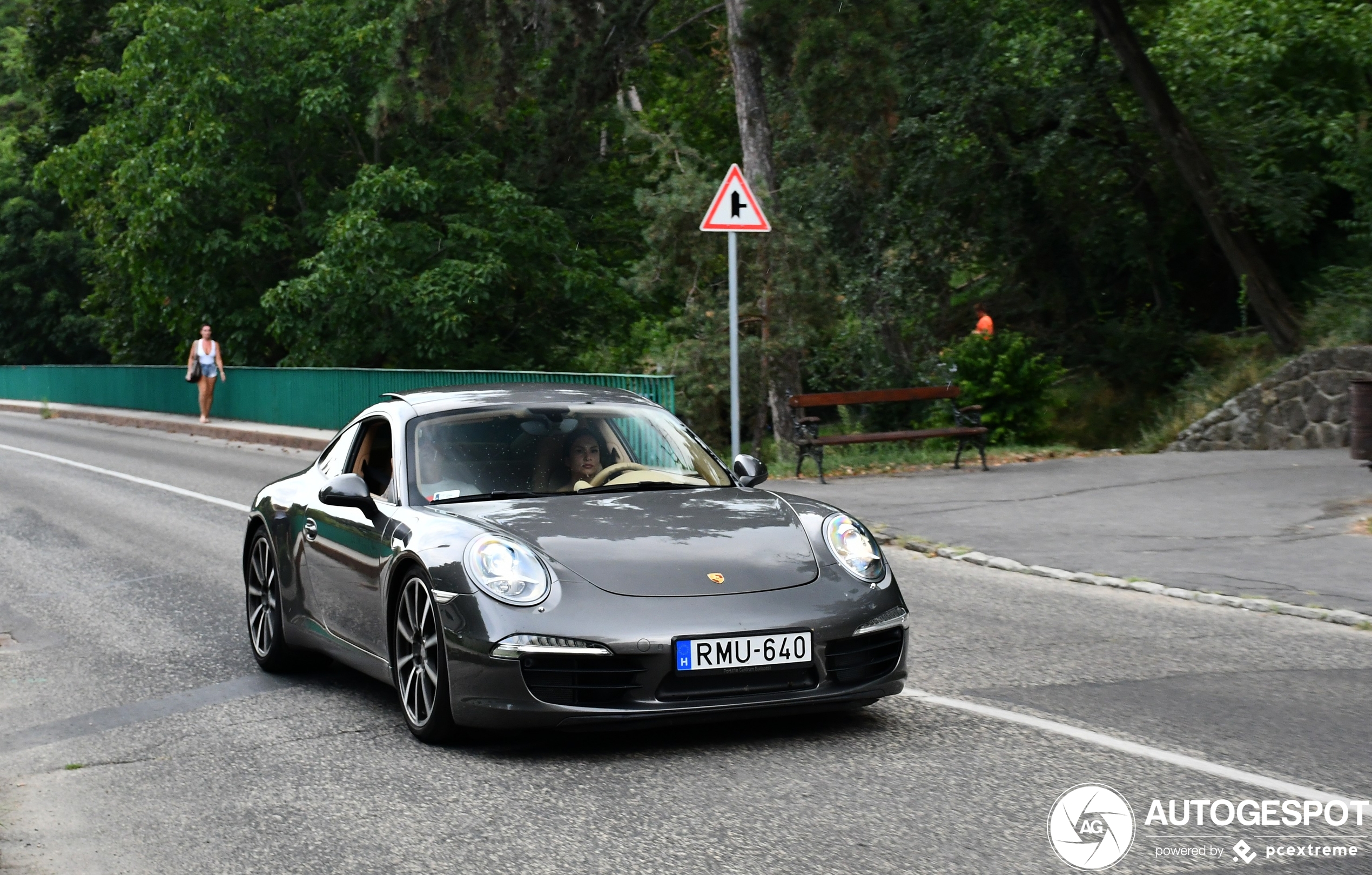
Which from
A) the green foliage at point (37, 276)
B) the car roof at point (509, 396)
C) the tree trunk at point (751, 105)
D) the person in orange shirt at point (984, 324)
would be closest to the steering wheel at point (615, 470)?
the car roof at point (509, 396)

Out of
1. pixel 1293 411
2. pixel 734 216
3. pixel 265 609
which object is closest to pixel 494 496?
pixel 265 609

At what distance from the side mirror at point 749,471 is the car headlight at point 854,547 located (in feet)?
2.48

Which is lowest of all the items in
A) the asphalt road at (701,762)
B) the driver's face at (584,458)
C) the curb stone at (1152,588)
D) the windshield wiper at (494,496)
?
the curb stone at (1152,588)

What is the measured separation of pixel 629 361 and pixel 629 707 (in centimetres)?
2535

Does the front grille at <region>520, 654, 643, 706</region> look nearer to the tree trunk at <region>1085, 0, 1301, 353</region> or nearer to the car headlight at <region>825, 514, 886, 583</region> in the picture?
the car headlight at <region>825, 514, 886, 583</region>

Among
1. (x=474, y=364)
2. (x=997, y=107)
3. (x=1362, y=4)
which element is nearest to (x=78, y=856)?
(x=997, y=107)

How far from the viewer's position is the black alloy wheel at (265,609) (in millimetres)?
7848

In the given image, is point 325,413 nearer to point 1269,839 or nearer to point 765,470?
point 765,470

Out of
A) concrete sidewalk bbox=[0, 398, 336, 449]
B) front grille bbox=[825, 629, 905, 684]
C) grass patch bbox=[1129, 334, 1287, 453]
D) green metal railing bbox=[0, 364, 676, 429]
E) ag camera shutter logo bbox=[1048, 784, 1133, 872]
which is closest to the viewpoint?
ag camera shutter logo bbox=[1048, 784, 1133, 872]

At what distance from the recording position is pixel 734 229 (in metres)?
14.6

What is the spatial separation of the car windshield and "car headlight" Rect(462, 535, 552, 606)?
30.2 inches

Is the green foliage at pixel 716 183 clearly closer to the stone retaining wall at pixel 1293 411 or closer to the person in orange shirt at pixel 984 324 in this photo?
the person in orange shirt at pixel 984 324

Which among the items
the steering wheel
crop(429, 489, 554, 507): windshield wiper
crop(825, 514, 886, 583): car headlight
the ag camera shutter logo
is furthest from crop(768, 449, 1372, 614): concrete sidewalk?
crop(429, 489, 554, 507): windshield wiper

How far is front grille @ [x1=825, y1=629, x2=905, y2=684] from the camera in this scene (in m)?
5.92
